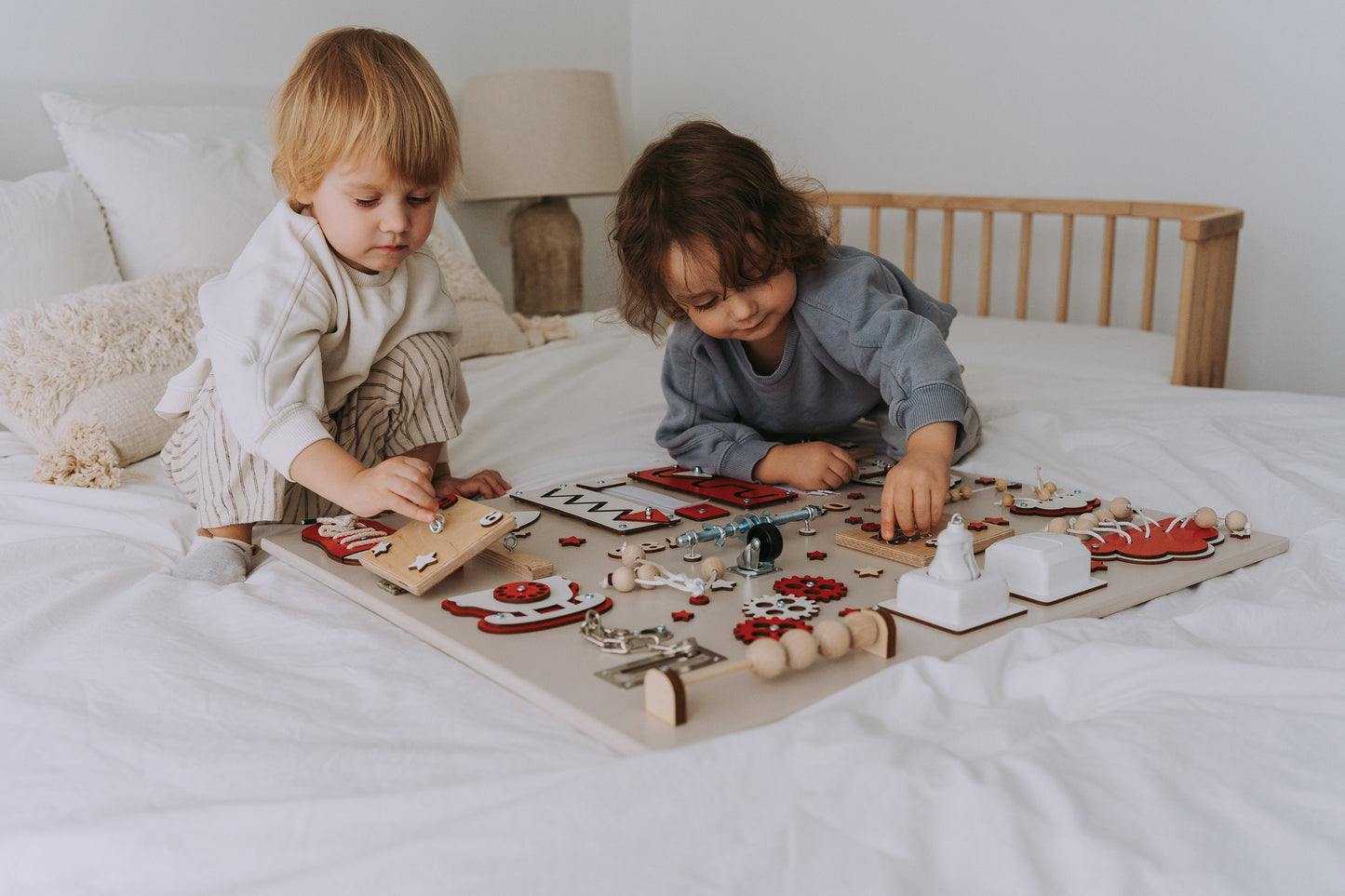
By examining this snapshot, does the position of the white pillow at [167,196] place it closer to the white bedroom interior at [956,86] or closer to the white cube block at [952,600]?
the white bedroom interior at [956,86]

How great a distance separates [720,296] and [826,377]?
21 cm

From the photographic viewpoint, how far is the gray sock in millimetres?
913

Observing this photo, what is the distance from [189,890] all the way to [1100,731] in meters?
0.46

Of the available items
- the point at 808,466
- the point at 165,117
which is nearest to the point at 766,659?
the point at 808,466

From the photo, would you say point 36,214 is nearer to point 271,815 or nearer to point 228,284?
point 228,284

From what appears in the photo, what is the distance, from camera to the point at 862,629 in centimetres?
67

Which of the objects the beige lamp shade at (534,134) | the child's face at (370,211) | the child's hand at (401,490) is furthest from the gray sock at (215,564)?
the beige lamp shade at (534,134)

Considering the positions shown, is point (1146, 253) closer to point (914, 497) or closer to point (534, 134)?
point (534, 134)

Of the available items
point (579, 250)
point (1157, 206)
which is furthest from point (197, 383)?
point (1157, 206)

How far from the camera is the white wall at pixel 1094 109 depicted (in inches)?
75.1

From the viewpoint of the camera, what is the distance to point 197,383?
1.10 meters

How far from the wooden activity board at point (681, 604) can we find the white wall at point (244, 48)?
2.86 ft

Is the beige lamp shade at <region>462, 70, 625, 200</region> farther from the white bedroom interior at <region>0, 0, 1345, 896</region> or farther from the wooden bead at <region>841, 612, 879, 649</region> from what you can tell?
the wooden bead at <region>841, 612, 879, 649</region>

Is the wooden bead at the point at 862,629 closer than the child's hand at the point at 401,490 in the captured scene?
Yes
